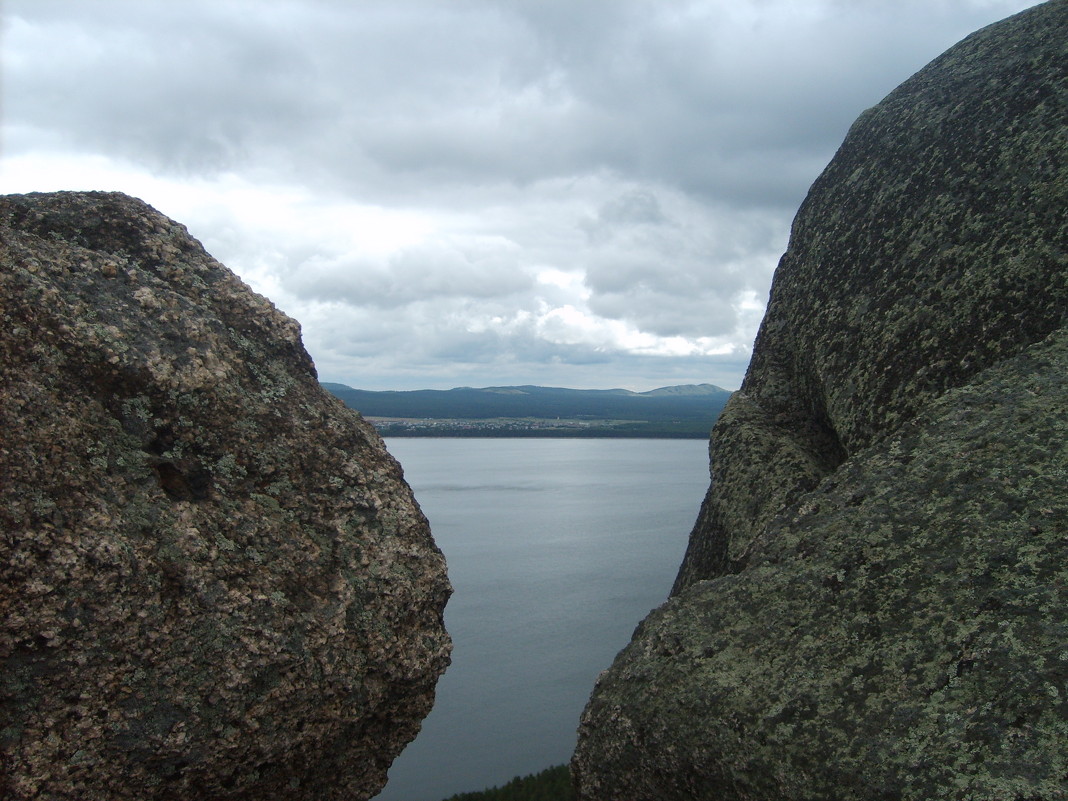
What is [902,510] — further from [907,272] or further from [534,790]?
[534,790]

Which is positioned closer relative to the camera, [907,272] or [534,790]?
[907,272]

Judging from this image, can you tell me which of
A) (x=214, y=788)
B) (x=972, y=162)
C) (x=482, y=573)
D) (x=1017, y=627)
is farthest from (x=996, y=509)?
(x=482, y=573)

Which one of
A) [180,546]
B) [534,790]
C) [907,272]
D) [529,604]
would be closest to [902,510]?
[907,272]

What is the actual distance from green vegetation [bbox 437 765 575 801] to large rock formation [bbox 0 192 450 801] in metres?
10.6

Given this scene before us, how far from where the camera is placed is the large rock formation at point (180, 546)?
154 inches

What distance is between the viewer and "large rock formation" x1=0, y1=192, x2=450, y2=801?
3.91 m

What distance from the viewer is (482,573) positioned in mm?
40375

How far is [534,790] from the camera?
1569cm

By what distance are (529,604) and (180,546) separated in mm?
31659

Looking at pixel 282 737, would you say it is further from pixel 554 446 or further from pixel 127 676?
pixel 554 446

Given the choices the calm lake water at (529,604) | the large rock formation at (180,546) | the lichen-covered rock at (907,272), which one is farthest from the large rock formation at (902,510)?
the calm lake water at (529,604)

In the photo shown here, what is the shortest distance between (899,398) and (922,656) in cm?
258

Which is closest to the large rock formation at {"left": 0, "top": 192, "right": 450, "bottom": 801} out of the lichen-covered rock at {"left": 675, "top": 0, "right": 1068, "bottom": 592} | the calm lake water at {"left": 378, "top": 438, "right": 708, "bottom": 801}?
the lichen-covered rock at {"left": 675, "top": 0, "right": 1068, "bottom": 592}

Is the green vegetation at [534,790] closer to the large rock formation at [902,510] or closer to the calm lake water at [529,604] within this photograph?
the calm lake water at [529,604]
